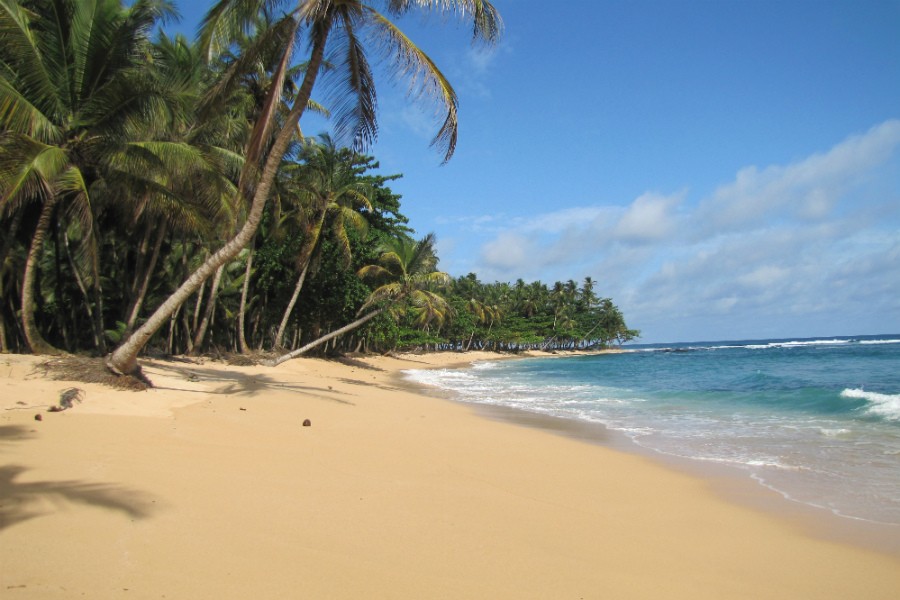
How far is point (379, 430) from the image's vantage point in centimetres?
739

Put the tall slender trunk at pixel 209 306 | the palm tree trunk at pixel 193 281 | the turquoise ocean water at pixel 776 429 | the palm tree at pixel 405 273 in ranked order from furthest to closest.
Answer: the palm tree at pixel 405 273, the tall slender trunk at pixel 209 306, the palm tree trunk at pixel 193 281, the turquoise ocean water at pixel 776 429

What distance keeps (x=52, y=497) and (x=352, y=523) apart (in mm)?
1840

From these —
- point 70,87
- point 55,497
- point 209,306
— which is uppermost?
point 70,87

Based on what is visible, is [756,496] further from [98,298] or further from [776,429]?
[98,298]

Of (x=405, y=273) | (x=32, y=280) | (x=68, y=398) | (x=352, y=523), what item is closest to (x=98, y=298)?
(x=32, y=280)

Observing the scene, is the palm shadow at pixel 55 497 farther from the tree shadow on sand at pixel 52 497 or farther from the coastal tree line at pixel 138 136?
the coastal tree line at pixel 138 136

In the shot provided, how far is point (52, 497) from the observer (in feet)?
10.7

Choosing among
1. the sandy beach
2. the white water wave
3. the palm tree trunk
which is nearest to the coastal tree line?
the palm tree trunk

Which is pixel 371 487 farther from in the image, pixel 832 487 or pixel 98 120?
pixel 98 120

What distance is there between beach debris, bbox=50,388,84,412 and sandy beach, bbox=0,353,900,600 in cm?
15

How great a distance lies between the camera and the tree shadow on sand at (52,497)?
303 cm

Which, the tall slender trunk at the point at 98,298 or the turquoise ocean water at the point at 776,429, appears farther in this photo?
the tall slender trunk at the point at 98,298

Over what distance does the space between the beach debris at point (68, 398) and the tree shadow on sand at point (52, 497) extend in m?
2.45

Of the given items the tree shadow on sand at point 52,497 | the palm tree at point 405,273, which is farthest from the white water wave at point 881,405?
the palm tree at point 405,273
